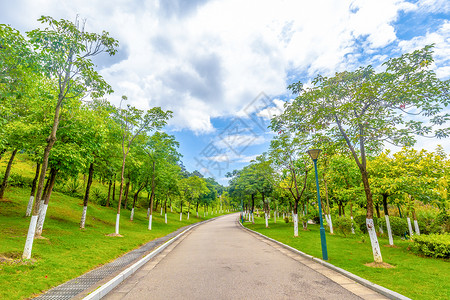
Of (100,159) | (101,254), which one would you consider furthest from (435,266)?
(100,159)

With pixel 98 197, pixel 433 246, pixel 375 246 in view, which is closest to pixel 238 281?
pixel 375 246

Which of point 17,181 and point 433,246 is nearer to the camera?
point 433,246

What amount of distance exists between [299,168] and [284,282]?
1575 centimetres

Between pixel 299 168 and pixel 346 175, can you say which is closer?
pixel 346 175

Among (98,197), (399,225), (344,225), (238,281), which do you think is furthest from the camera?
(98,197)

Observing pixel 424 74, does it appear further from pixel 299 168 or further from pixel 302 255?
pixel 299 168

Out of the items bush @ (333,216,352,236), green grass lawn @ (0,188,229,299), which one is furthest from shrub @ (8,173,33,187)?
bush @ (333,216,352,236)

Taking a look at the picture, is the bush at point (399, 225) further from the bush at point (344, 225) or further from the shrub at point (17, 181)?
the shrub at point (17, 181)

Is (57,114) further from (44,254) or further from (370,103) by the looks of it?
(370,103)

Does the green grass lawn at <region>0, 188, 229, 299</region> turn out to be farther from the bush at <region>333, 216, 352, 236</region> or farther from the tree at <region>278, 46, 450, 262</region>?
the bush at <region>333, 216, 352, 236</region>

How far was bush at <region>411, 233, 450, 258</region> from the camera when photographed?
31.0 ft

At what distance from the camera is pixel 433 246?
32.7ft

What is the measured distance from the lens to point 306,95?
1085 cm

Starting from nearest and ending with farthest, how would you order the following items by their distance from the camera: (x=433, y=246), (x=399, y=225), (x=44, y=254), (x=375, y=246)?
(x=375, y=246)
(x=44, y=254)
(x=433, y=246)
(x=399, y=225)
